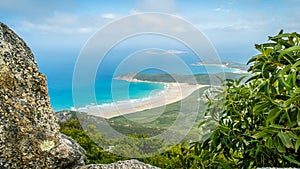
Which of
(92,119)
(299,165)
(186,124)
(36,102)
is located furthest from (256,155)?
(92,119)

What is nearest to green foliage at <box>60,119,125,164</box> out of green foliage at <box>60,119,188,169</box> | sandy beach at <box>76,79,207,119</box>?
green foliage at <box>60,119,188,169</box>

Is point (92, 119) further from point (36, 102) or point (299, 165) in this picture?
point (299, 165)

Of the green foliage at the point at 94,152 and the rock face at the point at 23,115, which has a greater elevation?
the rock face at the point at 23,115

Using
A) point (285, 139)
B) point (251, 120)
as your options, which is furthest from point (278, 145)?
point (251, 120)

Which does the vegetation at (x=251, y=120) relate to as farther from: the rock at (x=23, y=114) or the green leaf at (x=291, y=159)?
the rock at (x=23, y=114)

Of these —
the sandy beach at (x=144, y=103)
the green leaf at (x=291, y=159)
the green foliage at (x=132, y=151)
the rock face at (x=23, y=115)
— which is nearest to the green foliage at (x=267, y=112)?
the green leaf at (x=291, y=159)

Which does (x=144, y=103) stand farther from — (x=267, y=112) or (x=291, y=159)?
(x=291, y=159)
